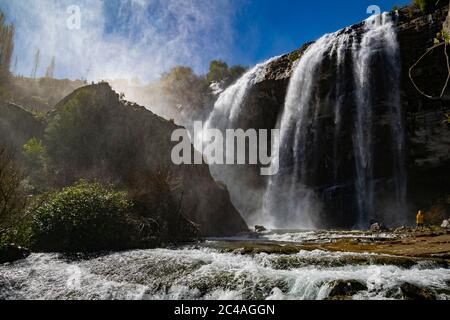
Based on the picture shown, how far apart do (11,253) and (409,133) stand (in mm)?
31222

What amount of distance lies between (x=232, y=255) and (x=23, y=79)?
3555 inches

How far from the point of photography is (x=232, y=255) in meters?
12.7

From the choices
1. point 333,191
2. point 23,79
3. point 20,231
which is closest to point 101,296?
point 20,231

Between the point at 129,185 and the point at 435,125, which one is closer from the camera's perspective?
the point at 129,185

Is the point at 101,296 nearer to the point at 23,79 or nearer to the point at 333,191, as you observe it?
the point at 333,191

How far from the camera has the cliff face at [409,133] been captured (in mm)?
32562

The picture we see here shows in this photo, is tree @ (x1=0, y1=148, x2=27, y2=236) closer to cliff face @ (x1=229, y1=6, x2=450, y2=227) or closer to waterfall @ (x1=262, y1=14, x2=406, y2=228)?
waterfall @ (x1=262, y1=14, x2=406, y2=228)

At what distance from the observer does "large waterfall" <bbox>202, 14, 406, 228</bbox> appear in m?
34.1

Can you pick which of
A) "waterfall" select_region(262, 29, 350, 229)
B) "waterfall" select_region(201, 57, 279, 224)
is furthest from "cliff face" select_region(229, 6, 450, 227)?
"waterfall" select_region(201, 57, 279, 224)

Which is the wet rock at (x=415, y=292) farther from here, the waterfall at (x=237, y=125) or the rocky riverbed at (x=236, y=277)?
the waterfall at (x=237, y=125)

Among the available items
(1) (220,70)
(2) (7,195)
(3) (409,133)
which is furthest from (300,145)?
(1) (220,70)

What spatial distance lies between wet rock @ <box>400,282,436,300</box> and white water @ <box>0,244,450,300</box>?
13cm

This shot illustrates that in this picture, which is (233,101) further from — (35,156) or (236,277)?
(236,277)

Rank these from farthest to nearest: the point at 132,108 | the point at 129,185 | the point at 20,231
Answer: the point at 132,108, the point at 129,185, the point at 20,231
